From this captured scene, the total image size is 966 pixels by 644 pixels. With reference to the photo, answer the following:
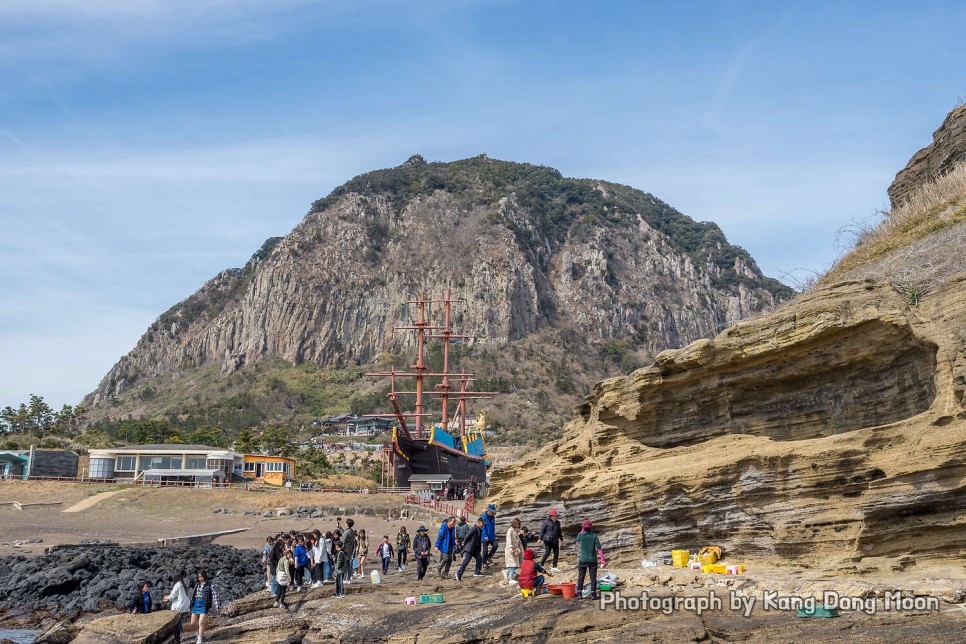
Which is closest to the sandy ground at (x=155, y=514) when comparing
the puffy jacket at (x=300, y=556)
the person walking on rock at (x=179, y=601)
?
the puffy jacket at (x=300, y=556)

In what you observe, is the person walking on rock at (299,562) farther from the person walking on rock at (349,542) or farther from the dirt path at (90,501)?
the dirt path at (90,501)

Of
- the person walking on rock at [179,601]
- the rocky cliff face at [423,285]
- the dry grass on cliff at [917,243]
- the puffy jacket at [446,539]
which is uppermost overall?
the rocky cliff face at [423,285]

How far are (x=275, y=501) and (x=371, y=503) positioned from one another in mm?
5287

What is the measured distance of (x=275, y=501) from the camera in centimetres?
4522

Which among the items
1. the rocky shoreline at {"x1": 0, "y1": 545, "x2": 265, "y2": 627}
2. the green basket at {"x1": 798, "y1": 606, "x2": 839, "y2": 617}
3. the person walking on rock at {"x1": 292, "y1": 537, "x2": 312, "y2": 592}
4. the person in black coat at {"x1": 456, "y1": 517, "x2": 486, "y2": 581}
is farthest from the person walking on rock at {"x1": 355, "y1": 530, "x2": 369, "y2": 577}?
the green basket at {"x1": 798, "y1": 606, "x2": 839, "y2": 617}

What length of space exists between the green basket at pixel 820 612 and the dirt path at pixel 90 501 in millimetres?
39341

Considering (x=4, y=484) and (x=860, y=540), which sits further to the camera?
(x=4, y=484)

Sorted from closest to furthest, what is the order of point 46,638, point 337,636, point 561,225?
point 337,636
point 46,638
point 561,225

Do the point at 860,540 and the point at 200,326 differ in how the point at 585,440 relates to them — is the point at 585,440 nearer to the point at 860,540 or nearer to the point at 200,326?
the point at 860,540

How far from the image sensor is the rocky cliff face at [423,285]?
154375 mm

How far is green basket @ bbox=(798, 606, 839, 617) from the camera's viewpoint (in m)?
8.95

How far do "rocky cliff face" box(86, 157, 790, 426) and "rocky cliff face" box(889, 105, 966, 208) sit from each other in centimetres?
12022

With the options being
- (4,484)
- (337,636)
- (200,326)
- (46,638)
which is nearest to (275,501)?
(4,484)

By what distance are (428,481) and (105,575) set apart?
3802 centimetres
